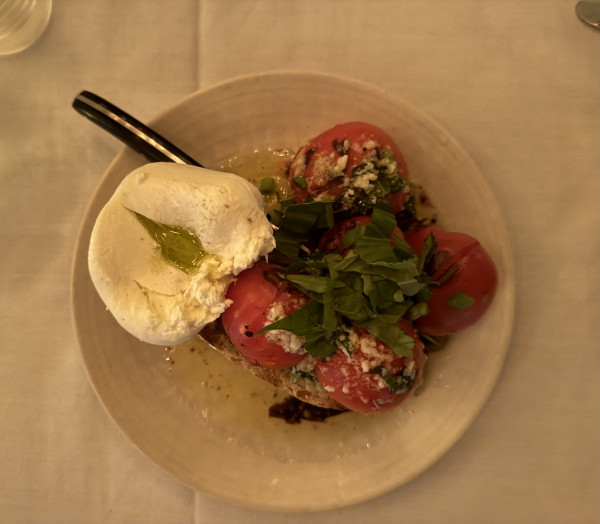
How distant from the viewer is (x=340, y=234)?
1.07 m

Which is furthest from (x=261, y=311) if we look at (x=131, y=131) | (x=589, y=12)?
(x=589, y=12)

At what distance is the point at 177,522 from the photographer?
4.00ft

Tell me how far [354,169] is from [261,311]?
41 centimetres

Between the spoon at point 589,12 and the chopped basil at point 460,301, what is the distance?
0.91 meters

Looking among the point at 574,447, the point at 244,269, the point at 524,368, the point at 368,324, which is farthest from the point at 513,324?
the point at 244,269

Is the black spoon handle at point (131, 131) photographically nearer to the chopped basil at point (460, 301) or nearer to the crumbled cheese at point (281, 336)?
the crumbled cheese at point (281, 336)

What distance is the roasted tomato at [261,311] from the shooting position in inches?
37.5

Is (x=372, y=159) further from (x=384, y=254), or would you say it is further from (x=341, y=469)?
(x=341, y=469)

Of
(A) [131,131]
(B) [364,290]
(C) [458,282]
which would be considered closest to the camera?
(B) [364,290]

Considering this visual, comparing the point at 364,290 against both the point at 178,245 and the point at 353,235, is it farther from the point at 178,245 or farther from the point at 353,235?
the point at 178,245

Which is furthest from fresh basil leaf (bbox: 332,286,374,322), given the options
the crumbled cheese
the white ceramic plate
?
the white ceramic plate

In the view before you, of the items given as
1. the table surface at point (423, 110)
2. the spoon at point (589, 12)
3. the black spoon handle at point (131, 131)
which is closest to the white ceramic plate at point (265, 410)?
the black spoon handle at point (131, 131)

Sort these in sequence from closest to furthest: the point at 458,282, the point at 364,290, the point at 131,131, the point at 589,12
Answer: the point at 364,290 < the point at 458,282 < the point at 131,131 < the point at 589,12

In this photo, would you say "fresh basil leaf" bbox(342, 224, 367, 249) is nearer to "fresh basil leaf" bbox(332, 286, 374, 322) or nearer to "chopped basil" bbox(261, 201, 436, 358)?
"chopped basil" bbox(261, 201, 436, 358)
